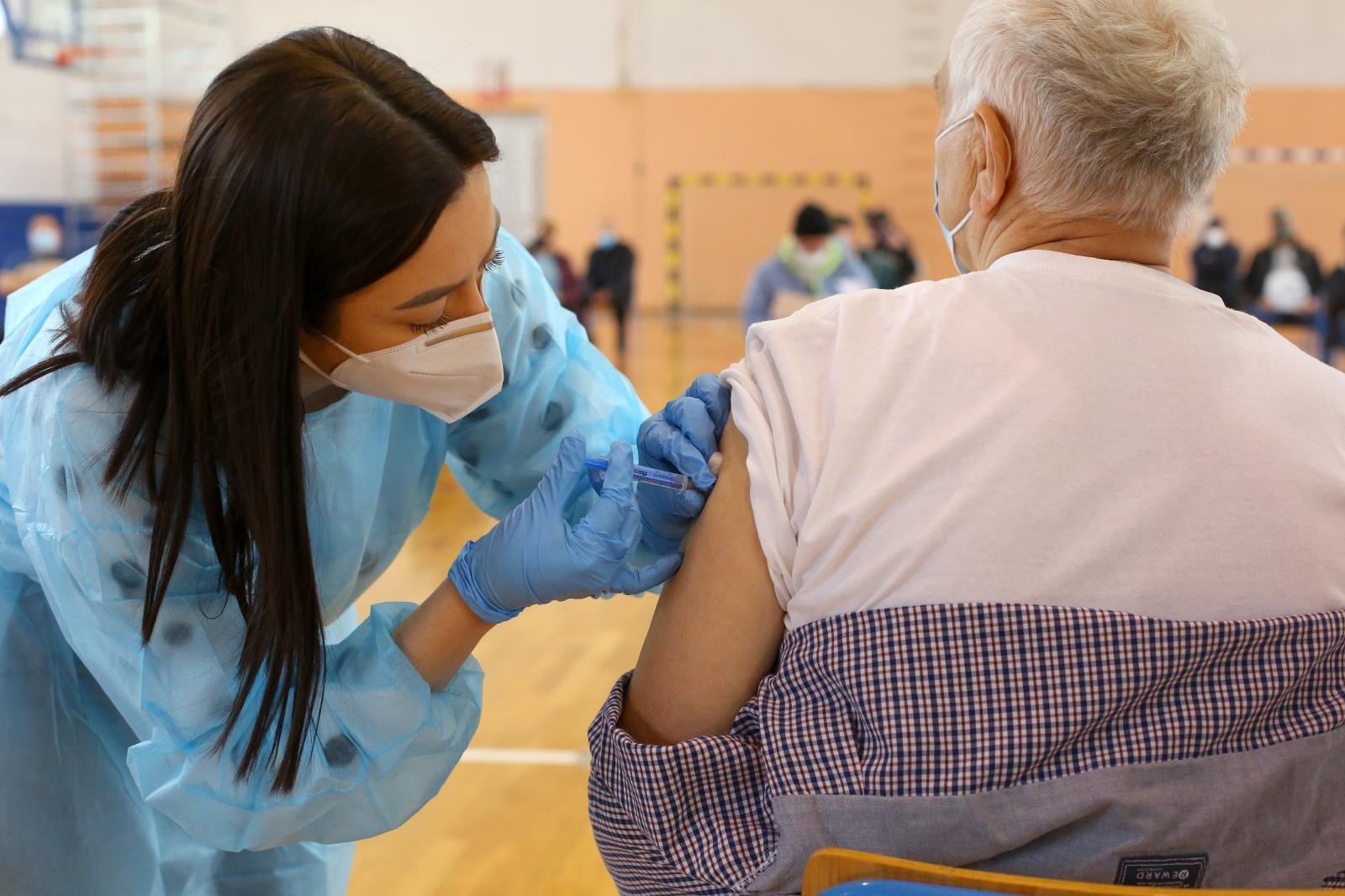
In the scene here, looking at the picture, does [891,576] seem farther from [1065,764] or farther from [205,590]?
[205,590]

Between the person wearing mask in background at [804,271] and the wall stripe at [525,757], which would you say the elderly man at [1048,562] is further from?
the person wearing mask in background at [804,271]

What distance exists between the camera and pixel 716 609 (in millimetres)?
990

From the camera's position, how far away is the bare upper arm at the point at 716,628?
0.98 m

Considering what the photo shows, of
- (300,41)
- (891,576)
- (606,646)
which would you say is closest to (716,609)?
(891,576)

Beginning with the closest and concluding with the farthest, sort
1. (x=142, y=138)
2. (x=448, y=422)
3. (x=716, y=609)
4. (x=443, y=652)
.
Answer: (x=716, y=609) → (x=443, y=652) → (x=448, y=422) → (x=142, y=138)


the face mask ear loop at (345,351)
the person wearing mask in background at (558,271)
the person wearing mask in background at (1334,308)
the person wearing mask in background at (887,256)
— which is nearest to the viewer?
the face mask ear loop at (345,351)

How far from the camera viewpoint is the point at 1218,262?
8.73m

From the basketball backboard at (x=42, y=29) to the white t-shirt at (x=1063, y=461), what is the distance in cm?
990

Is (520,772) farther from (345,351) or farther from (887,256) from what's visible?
(887,256)

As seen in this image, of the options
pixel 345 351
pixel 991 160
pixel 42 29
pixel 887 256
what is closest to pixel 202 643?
pixel 345 351

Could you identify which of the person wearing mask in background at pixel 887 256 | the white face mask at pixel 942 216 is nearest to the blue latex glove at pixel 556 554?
the white face mask at pixel 942 216

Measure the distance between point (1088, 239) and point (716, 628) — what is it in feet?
1.42

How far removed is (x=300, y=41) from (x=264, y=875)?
2.93ft

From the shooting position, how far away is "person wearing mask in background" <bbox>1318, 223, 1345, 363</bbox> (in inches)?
307
